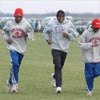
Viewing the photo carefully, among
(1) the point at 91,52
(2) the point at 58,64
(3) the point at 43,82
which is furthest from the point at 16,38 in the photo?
(3) the point at 43,82

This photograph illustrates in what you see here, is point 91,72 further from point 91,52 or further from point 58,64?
point 58,64

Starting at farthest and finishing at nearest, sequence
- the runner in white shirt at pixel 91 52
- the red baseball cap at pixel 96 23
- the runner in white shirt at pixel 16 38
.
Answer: the runner in white shirt at pixel 16 38
the runner in white shirt at pixel 91 52
the red baseball cap at pixel 96 23

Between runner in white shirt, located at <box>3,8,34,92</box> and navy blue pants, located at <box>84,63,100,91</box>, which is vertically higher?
runner in white shirt, located at <box>3,8,34,92</box>

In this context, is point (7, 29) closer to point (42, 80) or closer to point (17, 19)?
point (17, 19)

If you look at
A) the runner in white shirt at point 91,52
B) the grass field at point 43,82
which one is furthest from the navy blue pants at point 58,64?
the runner in white shirt at point 91,52

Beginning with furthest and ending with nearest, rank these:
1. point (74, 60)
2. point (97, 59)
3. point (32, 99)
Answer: point (74, 60)
point (97, 59)
point (32, 99)

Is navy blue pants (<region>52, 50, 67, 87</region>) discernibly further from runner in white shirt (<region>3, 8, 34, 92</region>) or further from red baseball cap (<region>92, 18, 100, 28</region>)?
red baseball cap (<region>92, 18, 100, 28</region>)

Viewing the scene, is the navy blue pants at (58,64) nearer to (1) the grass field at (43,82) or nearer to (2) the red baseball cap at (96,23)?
(1) the grass field at (43,82)

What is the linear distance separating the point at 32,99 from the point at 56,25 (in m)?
2.50

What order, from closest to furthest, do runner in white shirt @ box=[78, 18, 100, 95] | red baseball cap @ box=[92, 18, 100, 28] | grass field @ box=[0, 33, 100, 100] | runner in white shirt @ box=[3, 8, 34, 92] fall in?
grass field @ box=[0, 33, 100, 100], red baseball cap @ box=[92, 18, 100, 28], runner in white shirt @ box=[78, 18, 100, 95], runner in white shirt @ box=[3, 8, 34, 92]

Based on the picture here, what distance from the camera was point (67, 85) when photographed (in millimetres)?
16516

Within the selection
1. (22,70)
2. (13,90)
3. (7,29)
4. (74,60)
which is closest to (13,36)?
(7,29)

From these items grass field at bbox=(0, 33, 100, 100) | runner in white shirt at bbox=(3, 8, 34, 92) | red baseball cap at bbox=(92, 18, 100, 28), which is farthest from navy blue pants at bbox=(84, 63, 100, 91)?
runner in white shirt at bbox=(3, 8, 34, 92)

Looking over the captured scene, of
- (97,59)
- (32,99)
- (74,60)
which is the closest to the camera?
(32,99)
